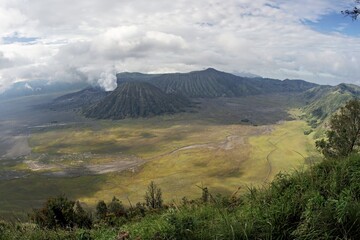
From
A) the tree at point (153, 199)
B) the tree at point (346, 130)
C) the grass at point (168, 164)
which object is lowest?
the grass at point (168, 164)

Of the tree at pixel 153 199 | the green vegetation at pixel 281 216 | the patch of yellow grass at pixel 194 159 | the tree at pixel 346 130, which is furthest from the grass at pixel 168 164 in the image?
the green vegetation at pixel 281 216

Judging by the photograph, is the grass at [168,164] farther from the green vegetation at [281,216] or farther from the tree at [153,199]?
the green vegetation at [281,216]

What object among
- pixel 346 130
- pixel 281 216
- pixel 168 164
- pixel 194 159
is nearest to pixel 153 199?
pixel 346 130

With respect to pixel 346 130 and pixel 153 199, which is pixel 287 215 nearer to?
pixel 346 130

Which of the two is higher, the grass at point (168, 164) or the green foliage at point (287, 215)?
the green foliage at point (287, 215)

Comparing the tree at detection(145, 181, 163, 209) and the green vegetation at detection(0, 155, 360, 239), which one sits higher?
the green vegetation at detection(0, 155, 360, 239)

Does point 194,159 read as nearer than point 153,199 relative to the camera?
No

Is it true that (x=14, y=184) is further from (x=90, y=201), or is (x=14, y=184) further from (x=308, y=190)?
(x=308, y=190)

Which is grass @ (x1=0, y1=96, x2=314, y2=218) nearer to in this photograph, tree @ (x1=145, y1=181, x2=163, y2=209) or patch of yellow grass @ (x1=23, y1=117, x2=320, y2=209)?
patch of yellow grass @ (x1=23, y1=117, x2=320, y2=209)

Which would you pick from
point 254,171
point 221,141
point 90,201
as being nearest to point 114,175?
point 90,201

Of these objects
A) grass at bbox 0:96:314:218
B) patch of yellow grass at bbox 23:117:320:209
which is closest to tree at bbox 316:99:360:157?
grass at bbox 0:96:314:218

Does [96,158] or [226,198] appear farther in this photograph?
[96,158]
